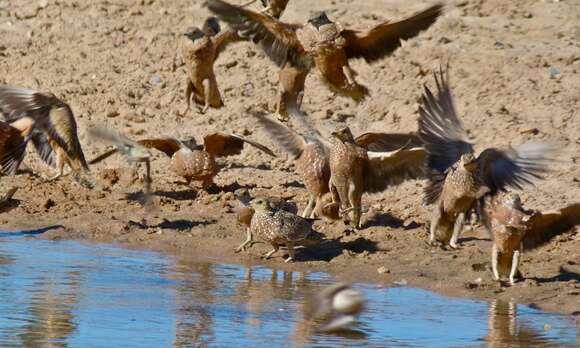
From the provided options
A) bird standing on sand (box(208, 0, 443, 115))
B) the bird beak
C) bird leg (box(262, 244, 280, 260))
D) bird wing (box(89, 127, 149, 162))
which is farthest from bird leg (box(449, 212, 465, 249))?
bird wing (box(89, 127, 149, 162))

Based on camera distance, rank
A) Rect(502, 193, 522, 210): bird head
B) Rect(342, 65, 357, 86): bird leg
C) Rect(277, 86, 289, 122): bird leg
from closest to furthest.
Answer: Rect(502, 193, 522, 210): bird head → Rect(342, 65, 357, 86): bird leg → Rect(277, 86, 289, 122): bird leg

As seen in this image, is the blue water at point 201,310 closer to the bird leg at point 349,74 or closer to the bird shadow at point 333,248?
the bird shadow at point 333,248

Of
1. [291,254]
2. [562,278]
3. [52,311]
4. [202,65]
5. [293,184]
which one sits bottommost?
[52,311]

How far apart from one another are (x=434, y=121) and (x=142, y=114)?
12.6 ft

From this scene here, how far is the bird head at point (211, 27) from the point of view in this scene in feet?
47.8

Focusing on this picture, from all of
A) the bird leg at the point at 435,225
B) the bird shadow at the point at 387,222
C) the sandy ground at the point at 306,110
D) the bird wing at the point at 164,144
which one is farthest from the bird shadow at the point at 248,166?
the bird leg at the point at 435,225

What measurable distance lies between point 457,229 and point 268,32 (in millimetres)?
2958

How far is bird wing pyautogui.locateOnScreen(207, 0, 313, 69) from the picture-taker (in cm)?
1277

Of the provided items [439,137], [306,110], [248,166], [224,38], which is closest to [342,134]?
[439,137]

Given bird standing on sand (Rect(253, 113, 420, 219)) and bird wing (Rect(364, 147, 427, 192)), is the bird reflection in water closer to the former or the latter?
bird standing on sand (Rect(253, 113, 420, 219))

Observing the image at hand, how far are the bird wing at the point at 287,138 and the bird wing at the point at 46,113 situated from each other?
176 centimetres

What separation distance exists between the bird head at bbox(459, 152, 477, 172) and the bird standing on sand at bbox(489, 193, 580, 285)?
1.83 feet

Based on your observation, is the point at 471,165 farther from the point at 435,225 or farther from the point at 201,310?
the point at 201,310

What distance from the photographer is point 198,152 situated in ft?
41.0
